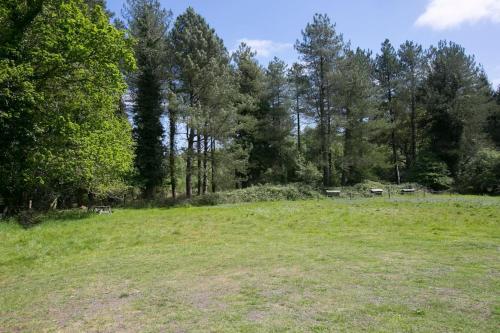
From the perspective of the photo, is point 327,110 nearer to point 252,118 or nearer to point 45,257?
point 252,118

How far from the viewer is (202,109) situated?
32.3 m

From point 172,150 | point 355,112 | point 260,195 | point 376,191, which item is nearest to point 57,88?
point 260,195

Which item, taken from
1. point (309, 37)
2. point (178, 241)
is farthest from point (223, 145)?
point (178, 241)

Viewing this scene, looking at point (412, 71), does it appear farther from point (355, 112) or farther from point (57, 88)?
point (57, 88)

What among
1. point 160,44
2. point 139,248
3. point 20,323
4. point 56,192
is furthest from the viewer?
point 160,44

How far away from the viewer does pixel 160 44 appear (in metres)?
33.1

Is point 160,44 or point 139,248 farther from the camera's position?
point 160,44

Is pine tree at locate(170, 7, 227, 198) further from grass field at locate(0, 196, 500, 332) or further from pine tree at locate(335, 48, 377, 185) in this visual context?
grass field at locate(0, 196, 500, 332)

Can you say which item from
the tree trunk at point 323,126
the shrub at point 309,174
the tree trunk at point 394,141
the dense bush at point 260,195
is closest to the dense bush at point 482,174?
the tree trunk at point 394,141

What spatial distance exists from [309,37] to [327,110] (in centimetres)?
697

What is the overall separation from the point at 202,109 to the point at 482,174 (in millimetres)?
24197

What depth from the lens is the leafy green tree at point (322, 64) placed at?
36.2 metres

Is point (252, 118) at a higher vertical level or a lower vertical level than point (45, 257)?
higher

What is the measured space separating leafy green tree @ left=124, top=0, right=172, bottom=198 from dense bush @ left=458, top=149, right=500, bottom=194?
86.8 feet
